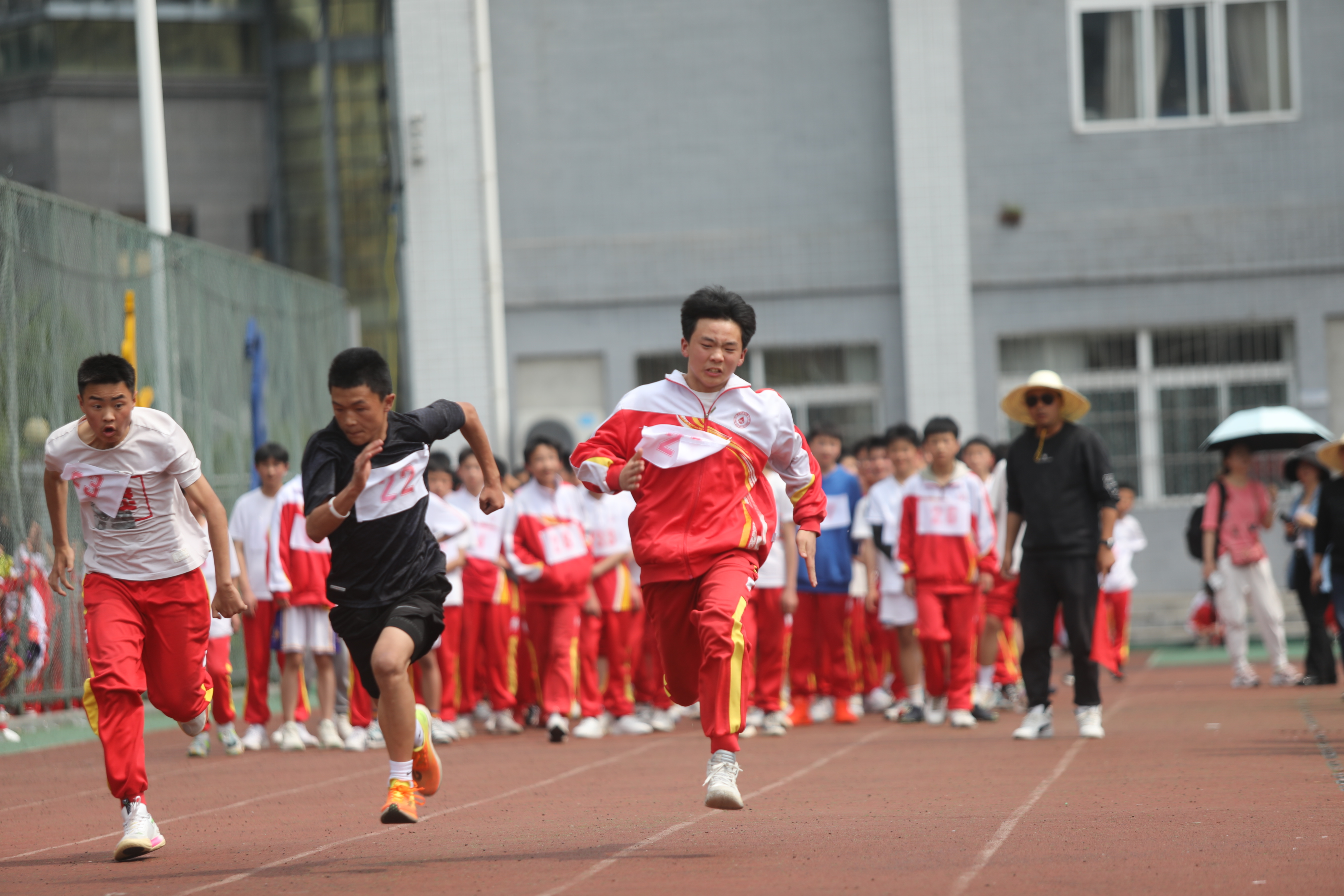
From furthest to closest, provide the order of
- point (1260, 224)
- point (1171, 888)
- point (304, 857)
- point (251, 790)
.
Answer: point (1260, 224) → point (251, 790) → point (304, 857) → point (1171, 888)

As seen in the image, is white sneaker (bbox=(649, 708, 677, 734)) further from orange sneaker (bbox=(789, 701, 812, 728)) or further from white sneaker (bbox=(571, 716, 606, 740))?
orange sneaker (bbox=(789, 701, 812, 728))

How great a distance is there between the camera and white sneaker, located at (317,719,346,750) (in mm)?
12758

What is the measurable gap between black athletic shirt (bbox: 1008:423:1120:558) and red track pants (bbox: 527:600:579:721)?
3.51 meters

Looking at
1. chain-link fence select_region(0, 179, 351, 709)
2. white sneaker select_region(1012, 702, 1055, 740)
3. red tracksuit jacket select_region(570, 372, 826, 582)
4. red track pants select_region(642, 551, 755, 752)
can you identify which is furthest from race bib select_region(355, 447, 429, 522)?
chain-link fence select_region(0, 179, 351, 709)

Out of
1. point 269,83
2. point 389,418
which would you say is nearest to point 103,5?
point 269,83

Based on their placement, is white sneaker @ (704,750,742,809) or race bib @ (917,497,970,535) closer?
white sneaker @ (704,750,742,809)

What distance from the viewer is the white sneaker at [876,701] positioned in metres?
14.8

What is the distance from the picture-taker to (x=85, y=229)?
14836 mm

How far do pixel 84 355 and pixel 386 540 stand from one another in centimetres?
818

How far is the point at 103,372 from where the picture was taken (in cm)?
757

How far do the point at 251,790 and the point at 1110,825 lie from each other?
200 inches

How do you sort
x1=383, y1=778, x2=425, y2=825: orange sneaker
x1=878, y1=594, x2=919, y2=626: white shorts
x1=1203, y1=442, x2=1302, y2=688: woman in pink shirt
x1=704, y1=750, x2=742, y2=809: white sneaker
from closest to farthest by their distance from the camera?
x1=704, y1=750, x2=742, y2=809: white sneaker, x1=383, y1=778, x2=425, y2=825: orange sneaker, x1=878, y1=594, x2=919, y2=626: white shorts, x1=1203, y1=442, x2=1302, y2=688: woman in pink shirt

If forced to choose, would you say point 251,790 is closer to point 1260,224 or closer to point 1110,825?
point 1110,825

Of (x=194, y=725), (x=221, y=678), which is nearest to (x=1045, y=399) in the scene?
(x=194, y=725)
